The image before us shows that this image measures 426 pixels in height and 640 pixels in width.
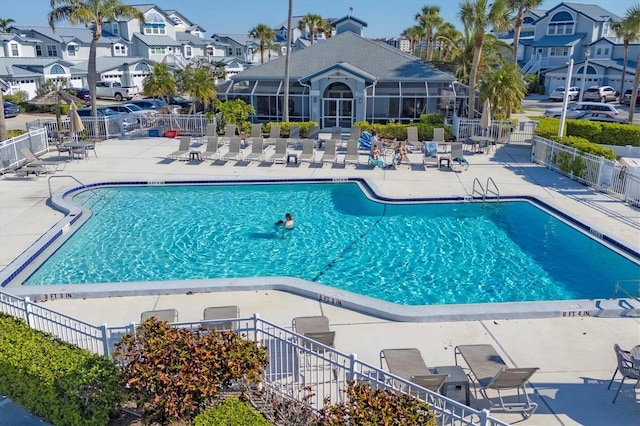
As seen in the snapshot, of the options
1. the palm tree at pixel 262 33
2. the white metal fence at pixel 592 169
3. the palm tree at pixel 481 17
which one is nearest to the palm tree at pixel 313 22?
the palm tree at pixel 262 33

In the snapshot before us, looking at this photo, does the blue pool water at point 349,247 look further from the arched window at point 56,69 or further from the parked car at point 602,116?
the arched window at point 56,69

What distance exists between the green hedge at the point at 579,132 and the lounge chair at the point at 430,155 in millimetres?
4556

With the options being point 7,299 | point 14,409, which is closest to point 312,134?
point 7,299

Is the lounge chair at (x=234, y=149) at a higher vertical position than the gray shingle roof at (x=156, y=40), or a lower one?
lower

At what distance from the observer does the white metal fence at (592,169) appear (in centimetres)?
1628

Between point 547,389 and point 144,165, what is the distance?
18.1 m

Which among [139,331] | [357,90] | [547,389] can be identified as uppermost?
[357,90]

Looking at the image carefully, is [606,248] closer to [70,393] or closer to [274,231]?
[274,231]

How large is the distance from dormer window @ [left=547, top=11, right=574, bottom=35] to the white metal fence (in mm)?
46404

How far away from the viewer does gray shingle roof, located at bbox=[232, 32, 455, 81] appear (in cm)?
3038

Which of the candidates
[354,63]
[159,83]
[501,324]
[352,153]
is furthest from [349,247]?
[159,83]

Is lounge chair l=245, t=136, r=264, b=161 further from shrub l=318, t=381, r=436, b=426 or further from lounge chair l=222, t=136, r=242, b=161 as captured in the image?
shrub l=318, t=381, r=436, b=426

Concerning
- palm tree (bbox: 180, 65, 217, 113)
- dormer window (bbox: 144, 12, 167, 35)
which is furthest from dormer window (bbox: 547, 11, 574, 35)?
dormer window (bbox: 144, 12, 167, 35)

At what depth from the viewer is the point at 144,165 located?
71.0 ft
